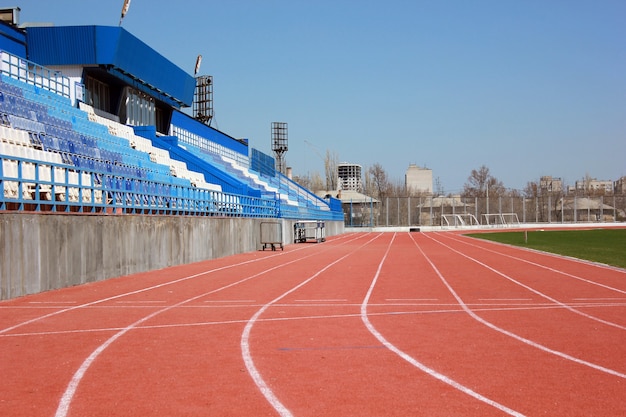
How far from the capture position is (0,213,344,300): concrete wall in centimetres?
1215

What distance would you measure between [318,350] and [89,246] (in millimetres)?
9521

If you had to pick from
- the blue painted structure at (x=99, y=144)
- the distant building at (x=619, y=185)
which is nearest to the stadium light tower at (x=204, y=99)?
the blue painted structure at (x=99, y=144)

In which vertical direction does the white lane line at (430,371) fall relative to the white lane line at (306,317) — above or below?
above

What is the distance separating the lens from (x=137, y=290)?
45.1 feet

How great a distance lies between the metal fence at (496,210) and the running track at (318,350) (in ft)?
213

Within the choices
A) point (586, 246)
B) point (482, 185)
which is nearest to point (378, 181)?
point (482, 185)

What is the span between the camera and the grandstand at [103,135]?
16.3 m

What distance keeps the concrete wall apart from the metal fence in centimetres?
5597

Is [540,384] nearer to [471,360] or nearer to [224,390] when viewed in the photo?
[471,360]

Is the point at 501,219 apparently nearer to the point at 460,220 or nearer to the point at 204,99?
the point at 460,220

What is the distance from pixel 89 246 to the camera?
1512 centimetres

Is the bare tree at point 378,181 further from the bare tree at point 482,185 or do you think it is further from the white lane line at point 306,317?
the white lane line at point 306,317

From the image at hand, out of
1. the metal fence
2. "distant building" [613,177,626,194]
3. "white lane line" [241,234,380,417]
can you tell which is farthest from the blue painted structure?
"distant building" [613,177,626,194]

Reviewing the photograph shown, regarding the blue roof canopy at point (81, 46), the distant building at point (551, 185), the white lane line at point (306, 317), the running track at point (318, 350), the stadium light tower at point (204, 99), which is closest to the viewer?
the running track at point (318, 350)
